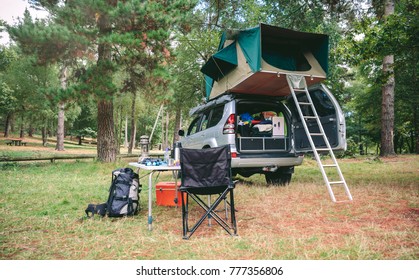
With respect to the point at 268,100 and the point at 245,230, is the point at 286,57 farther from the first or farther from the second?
the point at 245,230

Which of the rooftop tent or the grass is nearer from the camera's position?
the grass

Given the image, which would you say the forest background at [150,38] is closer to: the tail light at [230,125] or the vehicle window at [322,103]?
the vehicle window at [322,103]

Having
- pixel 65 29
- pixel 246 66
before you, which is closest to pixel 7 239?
pixel 246 66

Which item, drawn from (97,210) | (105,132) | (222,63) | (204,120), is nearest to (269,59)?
(222,63)

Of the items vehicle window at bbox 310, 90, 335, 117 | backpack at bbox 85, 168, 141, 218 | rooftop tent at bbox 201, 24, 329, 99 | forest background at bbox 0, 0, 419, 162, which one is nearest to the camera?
backpack at bbox 85, 168, 141, 218

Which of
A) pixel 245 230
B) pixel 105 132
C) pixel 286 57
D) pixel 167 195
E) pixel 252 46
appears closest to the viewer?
pixel 245 230

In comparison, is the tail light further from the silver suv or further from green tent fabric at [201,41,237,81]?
green tent fabric at [201,41,237,81]

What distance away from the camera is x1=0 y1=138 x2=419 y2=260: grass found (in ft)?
7.95

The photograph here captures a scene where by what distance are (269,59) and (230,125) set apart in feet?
4.83

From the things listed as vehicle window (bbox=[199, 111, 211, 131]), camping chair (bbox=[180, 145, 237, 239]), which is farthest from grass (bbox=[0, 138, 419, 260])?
vehicle window (bbox=[199, 111, 211, 131])

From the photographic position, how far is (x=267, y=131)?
564cm

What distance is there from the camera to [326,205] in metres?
3.98

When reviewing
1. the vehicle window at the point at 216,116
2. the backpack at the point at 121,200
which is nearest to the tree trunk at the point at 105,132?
the vehicle window at the point at 216,116

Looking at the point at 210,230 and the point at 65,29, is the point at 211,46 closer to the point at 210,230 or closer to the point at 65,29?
the point at 65,29
